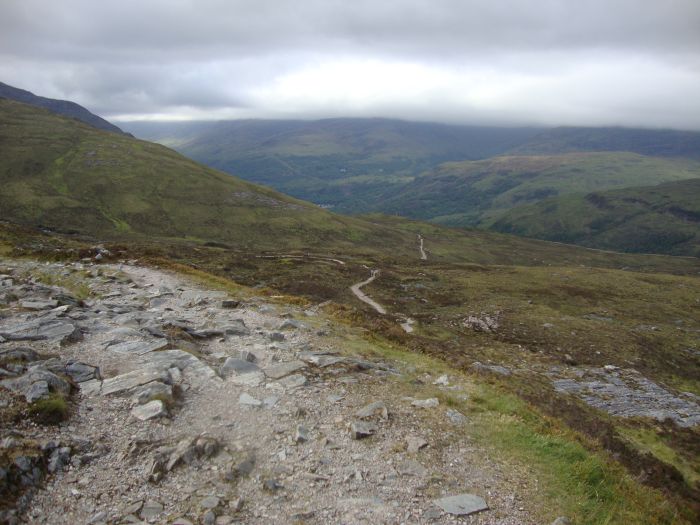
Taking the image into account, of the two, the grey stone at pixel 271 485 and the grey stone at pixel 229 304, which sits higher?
the grey stone at pixel 271 485

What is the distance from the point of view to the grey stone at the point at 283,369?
1826cm

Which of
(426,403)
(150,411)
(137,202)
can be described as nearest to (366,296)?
(426,403)

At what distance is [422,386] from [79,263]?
31.3m

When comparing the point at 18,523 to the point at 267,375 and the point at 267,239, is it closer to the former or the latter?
the point at 267,375

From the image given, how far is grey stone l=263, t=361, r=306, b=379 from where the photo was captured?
719 inches

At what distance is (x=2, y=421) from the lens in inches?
469

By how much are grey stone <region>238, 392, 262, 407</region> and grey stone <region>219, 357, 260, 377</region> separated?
6.68 feet

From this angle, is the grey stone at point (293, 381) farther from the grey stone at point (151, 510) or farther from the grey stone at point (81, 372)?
the grey stone at point (151, 510)

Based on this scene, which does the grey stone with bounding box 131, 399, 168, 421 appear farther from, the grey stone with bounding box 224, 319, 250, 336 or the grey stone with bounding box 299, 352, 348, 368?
the grey stone with bounding box 224, 319, 250, 336

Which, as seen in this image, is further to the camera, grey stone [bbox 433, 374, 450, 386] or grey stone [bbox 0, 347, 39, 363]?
grey stone [bbox 433, 374, 450, 386]

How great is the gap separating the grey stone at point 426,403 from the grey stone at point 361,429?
8.57 ft

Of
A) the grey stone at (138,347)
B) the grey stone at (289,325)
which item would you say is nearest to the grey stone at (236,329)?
the grey stone at (289,325)

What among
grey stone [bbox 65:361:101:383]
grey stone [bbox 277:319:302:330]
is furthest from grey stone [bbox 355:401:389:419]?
grey stone [bbox 65:361:101:383]

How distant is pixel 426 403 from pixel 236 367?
314 inches
